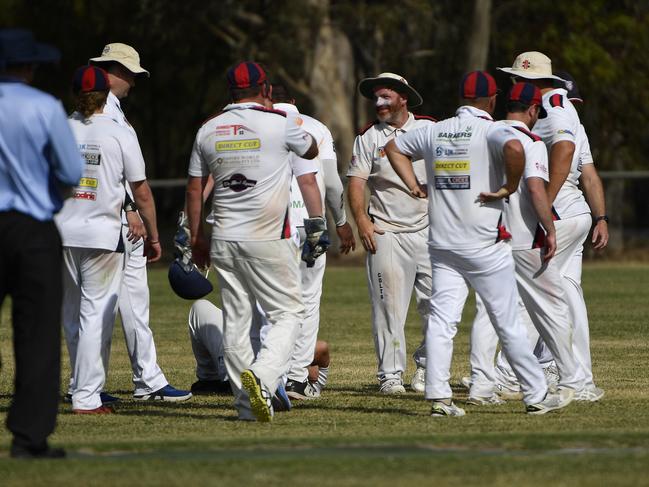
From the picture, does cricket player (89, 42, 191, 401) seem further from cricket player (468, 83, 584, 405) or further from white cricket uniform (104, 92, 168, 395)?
cricket player (468, 83, 584, 405)

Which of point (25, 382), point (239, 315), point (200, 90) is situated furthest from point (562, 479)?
point (200, 90)

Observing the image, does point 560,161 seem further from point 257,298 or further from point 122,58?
point 122,58

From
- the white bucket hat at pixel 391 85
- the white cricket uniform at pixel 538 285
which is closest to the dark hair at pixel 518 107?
the white cricket uniform at pixel 538 285

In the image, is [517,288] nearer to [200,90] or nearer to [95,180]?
[95,180]

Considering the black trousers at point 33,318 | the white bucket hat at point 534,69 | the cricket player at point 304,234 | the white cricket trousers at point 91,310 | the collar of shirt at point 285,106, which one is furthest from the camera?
the collar of shirt at point 285,106

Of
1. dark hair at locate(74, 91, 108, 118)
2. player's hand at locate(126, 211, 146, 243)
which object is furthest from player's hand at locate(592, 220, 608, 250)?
dark hair at locate(74, 91, 108, 118)

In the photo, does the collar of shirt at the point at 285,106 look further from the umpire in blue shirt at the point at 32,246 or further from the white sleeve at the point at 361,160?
the umpire in blue shirt at the point at 32,246

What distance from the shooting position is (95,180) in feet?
31.3

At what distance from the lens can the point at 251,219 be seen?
9.20m

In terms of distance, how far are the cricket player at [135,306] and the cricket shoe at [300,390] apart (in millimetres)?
728

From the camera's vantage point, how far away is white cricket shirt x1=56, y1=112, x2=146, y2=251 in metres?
9.51

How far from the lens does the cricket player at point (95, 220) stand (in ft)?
31.2

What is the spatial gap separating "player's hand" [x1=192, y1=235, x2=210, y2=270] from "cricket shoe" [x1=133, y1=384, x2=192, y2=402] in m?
1.37

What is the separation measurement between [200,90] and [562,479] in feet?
139
